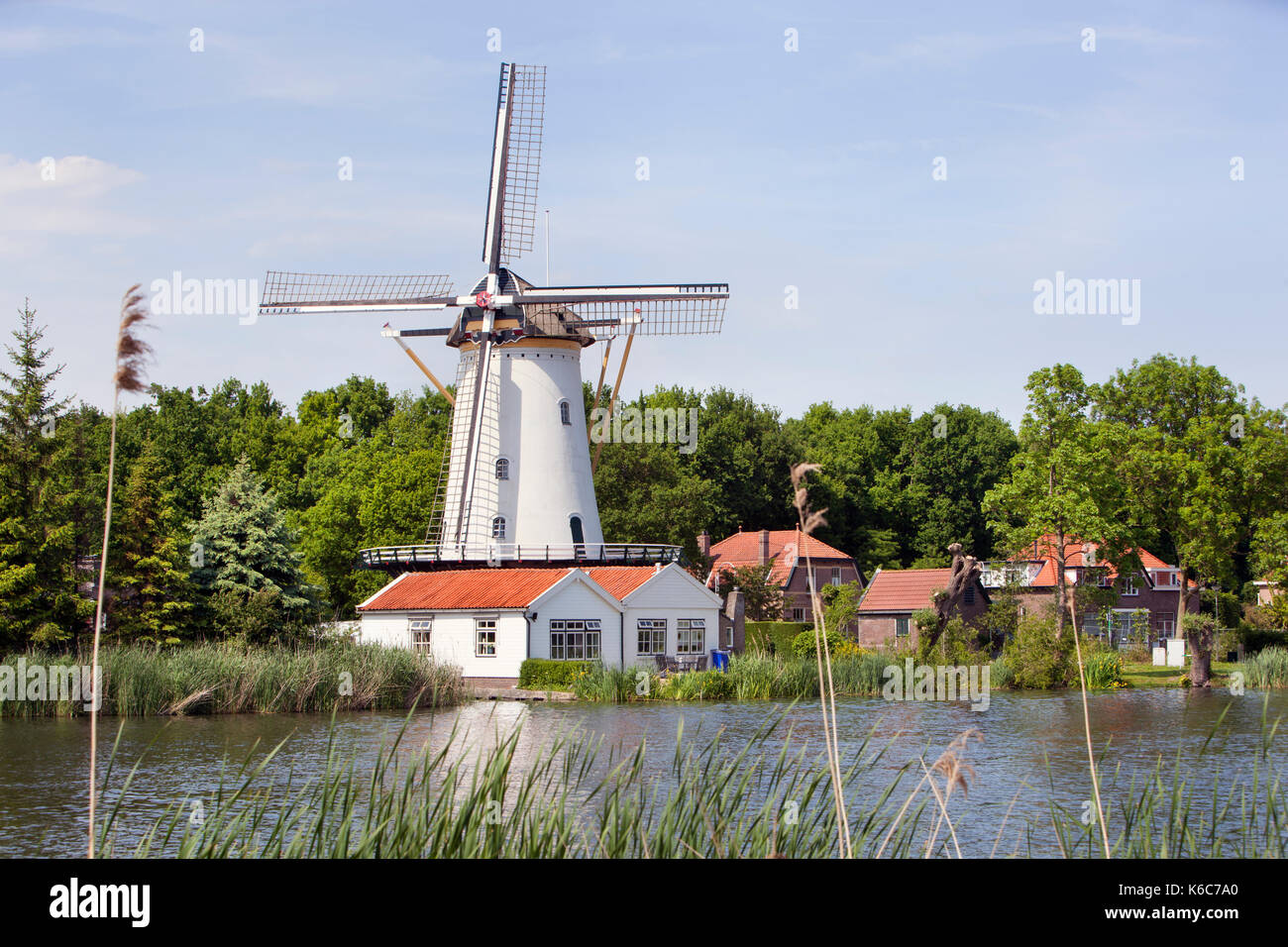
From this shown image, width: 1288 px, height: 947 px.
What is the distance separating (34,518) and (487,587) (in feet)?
39.4

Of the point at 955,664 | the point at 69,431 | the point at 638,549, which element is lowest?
the point at 955,664

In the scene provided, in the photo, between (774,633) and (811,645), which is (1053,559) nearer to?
(811,645)

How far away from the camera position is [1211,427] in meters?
48.1

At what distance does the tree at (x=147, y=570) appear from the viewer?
30984 millimetres

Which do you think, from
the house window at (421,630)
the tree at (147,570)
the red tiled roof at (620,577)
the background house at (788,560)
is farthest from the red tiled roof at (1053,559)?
the tree at (147,570)

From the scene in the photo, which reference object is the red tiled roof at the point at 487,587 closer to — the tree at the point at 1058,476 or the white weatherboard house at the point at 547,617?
the white weatherboard house at the point at 547,617

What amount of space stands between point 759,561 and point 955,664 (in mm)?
Answer: 20400

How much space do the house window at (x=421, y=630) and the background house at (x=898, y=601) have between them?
20.2 metres

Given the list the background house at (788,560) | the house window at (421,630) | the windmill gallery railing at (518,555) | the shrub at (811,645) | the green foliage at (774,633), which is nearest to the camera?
the house window at (421,630)

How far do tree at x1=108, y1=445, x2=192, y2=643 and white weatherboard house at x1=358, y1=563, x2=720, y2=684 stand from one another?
6.81 m

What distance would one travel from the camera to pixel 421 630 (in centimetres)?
3766
